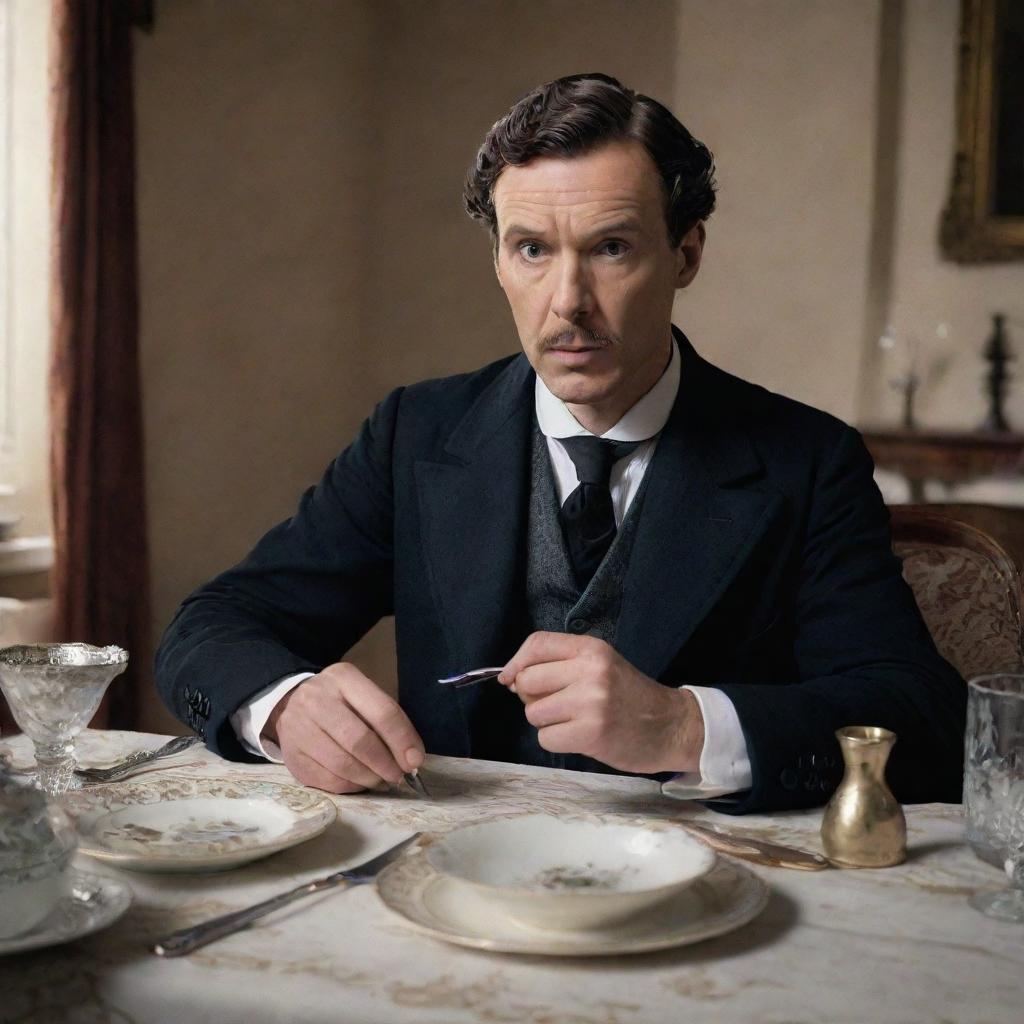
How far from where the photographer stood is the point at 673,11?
5.23 m

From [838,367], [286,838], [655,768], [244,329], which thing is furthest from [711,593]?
[838,367]

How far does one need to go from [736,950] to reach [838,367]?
14.8 feet

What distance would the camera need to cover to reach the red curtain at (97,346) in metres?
3.53

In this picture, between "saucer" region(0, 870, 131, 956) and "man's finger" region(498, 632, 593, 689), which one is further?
"man's finger" region(498, 632, 593, 689)

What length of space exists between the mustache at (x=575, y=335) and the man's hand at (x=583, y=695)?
0.57 metres

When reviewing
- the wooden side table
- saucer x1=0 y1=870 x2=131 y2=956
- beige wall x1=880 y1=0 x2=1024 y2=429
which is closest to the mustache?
saucer x1=0 y1=870 x2=131 y2=956

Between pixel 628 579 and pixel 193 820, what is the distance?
728mm

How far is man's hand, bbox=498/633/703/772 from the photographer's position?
128 cm

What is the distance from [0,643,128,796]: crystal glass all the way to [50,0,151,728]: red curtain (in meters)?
2.37

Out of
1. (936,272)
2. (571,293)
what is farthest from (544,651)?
(936,272)

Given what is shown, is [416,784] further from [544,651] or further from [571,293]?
Result: [571,293]

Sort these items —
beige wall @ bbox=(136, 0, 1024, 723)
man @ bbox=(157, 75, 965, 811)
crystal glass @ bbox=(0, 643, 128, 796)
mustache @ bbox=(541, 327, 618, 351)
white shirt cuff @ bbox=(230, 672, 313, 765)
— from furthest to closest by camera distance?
beige wall @ bbox=(136, 0, 1024, 723) → mustache @ bbox=(541, 327, 618, 351) → man @ bbox=(157, 75, 965, 811) → white shirt cuff @ bbox=(230, 672, 313, 765) → crystal glass @ bbox=(0, 643, 128, 796)

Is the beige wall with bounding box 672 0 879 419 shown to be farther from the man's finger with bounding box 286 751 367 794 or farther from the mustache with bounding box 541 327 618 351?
the man's finger with bounding box 286 751 367 794

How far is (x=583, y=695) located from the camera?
128 centimetres
